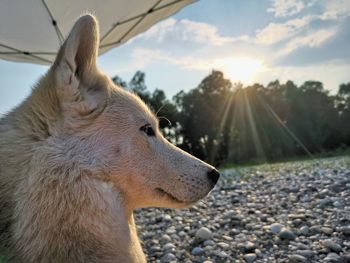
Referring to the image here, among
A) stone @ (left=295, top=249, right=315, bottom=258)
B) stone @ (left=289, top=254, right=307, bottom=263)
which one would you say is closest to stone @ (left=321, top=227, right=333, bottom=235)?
stone @ (left=295, top=249, right=315, bottom=258)

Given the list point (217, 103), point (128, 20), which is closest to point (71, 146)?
point (128, 20)

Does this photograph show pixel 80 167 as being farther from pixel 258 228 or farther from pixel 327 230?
pixel 327 230

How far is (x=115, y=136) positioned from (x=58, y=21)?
527cm

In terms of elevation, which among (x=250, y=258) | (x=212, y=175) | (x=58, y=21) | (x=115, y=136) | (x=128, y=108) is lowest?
(x=250, y=258)

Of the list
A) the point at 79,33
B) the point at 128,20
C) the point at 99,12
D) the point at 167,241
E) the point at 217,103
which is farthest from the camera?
the point at 217,103

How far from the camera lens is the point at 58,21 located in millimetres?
6898

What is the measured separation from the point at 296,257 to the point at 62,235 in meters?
2.58

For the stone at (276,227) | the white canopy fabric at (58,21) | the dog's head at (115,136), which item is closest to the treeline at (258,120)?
the white canopy fabric at (58,21)

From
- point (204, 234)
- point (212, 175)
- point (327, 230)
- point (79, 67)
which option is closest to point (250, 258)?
point (204, 234)

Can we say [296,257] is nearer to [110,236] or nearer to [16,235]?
[110,236]

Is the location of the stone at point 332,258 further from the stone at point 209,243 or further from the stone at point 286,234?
the stone at point 209,243

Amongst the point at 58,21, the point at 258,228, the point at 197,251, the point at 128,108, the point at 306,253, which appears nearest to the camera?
the point at 128,108

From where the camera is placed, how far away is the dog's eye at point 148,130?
251cm

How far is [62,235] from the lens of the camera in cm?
201
